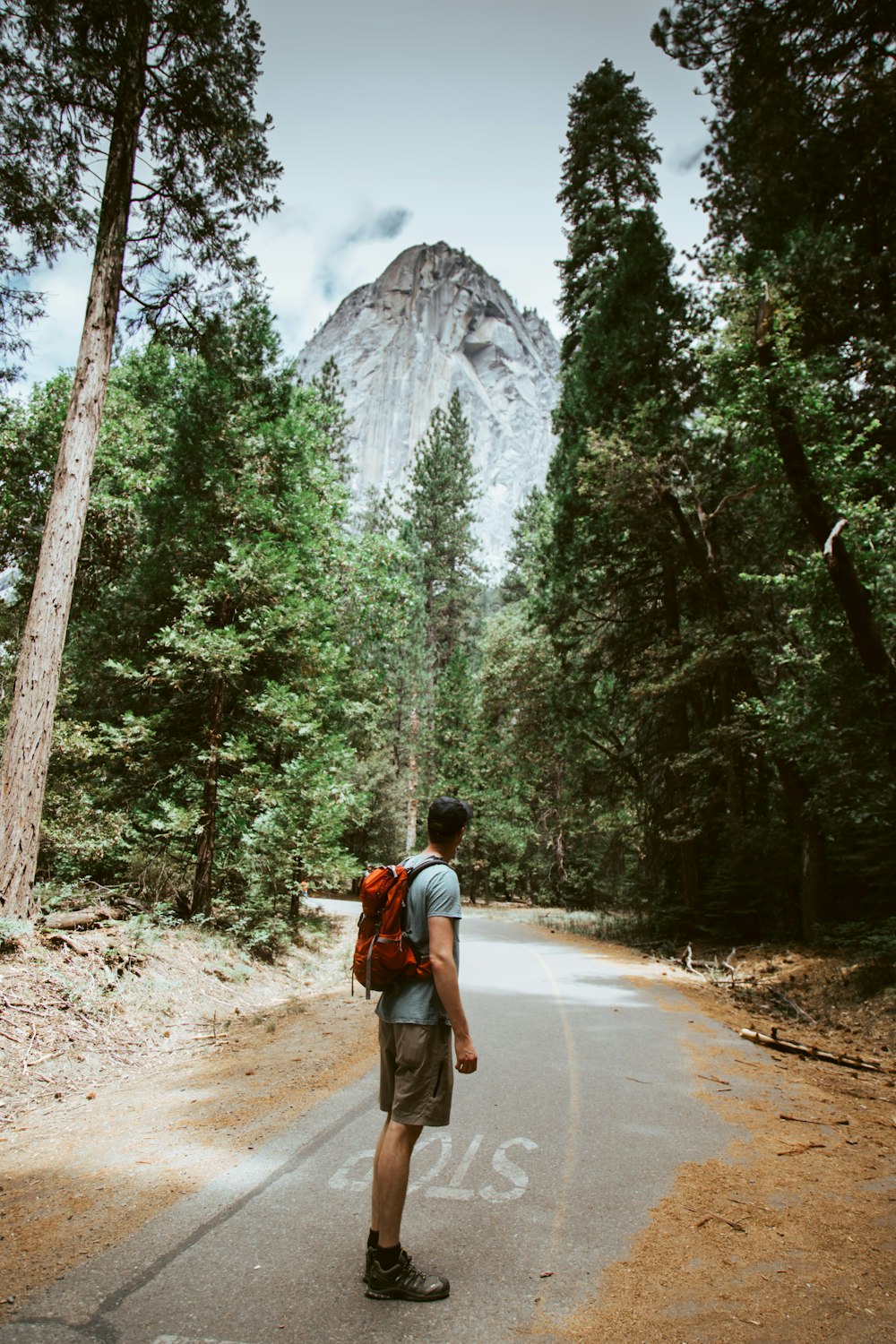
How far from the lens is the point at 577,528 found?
17547mm

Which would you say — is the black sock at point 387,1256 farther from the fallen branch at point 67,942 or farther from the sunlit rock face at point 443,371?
the sunlit rock face at point 443,371

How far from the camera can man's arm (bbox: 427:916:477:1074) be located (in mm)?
2908

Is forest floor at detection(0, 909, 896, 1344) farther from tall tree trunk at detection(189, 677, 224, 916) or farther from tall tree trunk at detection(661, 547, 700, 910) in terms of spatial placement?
tall tree trunk at detection(661, 547, 700, 910)

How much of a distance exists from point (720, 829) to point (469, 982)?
7414mm

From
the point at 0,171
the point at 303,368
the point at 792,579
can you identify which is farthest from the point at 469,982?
the point at 303,368

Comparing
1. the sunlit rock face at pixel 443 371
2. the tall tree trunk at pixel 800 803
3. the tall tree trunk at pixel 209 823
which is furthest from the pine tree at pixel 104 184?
the sunlit rock face at pixel 443 371

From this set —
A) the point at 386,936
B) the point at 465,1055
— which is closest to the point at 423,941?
the point at 386,936

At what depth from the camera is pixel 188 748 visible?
11289 mm

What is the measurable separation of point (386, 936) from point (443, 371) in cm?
10412

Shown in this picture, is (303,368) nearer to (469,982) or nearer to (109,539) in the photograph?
(109,539)

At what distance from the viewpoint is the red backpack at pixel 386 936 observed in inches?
119

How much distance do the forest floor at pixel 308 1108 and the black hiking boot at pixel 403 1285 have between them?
511 millimetres

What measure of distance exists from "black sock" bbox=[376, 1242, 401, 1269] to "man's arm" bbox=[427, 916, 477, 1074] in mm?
715

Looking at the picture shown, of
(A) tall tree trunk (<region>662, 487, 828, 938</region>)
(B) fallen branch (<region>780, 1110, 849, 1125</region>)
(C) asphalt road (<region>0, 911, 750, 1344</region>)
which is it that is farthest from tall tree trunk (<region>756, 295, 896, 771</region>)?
(C) asphalt road (<region>0, 911, 750, 1344</region>)
